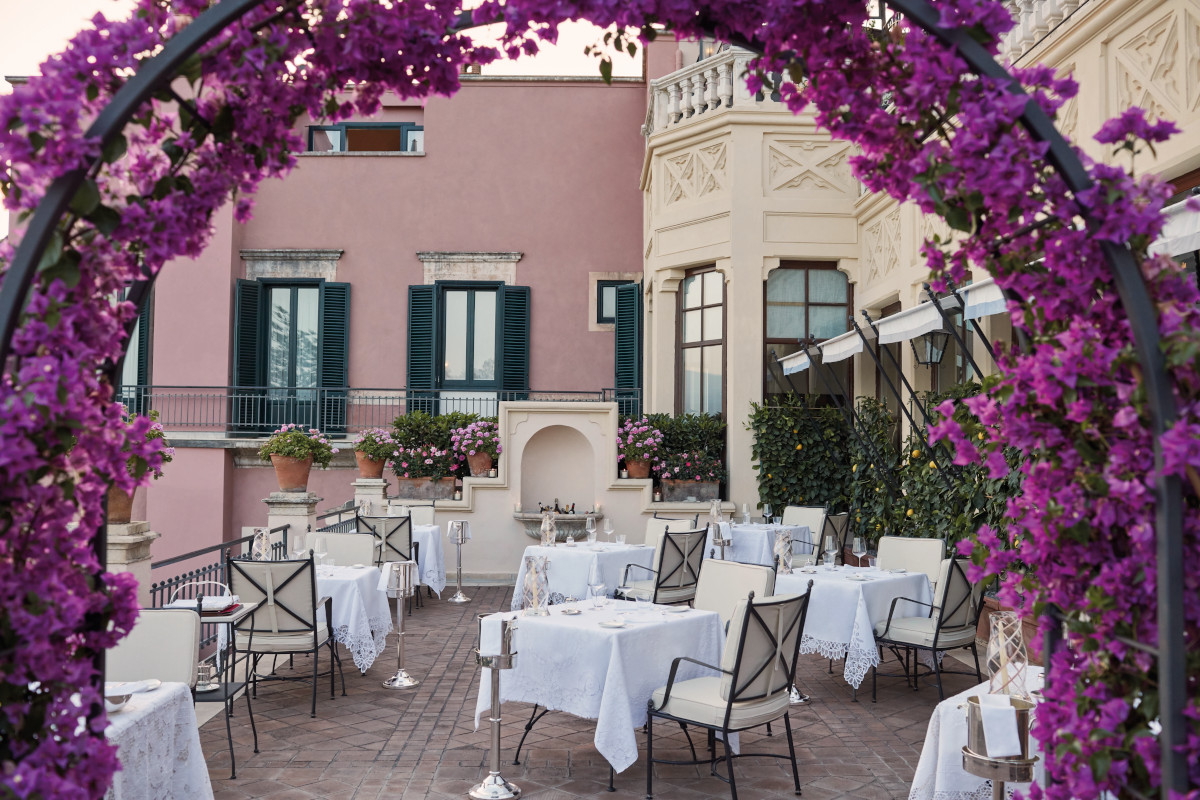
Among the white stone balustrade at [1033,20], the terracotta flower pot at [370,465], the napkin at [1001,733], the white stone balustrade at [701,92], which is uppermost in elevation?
the white stone balustrade at [701,92]

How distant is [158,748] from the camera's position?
11.9 ft

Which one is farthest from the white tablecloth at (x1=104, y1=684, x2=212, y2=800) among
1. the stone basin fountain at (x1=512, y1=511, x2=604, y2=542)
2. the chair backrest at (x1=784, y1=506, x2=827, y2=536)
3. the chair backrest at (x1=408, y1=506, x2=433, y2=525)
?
the stone basin fountain at (x1=512, y1=511, x2=604, y2=542)

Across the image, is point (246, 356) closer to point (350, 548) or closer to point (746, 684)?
point (350, 548)

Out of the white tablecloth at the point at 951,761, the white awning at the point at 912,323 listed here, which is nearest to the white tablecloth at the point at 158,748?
the white tablecloth at the point at 951,761

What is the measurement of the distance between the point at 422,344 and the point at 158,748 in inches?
490

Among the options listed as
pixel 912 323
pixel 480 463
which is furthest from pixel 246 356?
pixel 912 323

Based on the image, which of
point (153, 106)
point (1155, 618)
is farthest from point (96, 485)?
point (1155, 618)

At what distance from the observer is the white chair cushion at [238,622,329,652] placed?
233 inches

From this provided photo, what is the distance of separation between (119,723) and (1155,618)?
3226 millimetres

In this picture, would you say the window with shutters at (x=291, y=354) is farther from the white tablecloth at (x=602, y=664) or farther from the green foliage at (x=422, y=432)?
the white tablecloth at (x=602, y=664)

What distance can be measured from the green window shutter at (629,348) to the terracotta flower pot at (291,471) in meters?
5.78

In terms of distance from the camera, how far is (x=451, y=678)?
678cm

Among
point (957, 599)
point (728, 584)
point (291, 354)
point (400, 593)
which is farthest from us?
point (291, 354)

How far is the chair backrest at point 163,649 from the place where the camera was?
14.3 ft
